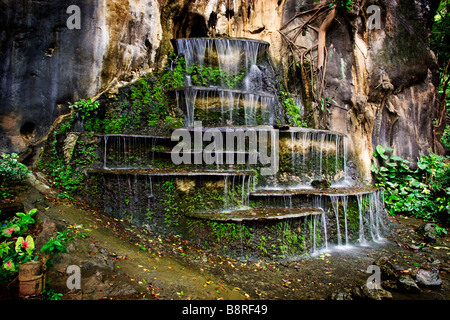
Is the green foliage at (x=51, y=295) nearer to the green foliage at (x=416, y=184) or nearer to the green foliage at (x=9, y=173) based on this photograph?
the green foliage at (x=9, y=173)

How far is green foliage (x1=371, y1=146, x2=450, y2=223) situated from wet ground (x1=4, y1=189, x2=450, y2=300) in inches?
133

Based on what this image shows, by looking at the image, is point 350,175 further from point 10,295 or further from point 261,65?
point 10,295

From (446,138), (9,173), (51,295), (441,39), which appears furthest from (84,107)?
(441,39)

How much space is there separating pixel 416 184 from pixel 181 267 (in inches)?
391

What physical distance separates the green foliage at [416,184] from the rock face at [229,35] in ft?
2.08

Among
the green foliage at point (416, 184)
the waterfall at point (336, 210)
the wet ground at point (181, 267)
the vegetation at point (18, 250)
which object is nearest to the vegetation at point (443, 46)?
the green foliage at point (416, 184)

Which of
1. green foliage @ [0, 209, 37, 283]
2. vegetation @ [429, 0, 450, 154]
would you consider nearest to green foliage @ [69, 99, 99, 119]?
green foliage @ [0, 209, 37, 283]

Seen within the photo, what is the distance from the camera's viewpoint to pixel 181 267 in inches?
178

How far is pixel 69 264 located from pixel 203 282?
6.77ft

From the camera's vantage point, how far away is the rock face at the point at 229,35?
6648mm

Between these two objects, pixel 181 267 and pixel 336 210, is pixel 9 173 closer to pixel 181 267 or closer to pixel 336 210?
pixel 181 267

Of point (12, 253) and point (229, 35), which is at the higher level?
point (229, 35)

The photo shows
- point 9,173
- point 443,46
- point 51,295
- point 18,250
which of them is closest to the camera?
point 51,295

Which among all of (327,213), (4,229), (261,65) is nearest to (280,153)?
(327,213)
